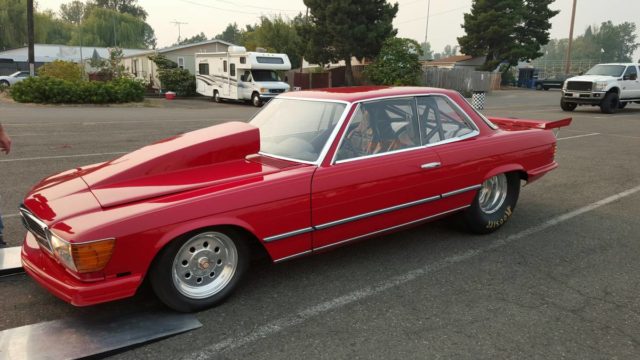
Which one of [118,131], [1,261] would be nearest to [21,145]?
[118,131]

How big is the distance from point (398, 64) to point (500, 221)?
2758 centimetres

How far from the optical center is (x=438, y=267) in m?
4.05

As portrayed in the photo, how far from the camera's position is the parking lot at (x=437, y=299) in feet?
9.48

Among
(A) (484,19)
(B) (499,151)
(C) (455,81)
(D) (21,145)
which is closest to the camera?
(B) (499,151)

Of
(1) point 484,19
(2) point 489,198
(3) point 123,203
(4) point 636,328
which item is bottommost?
(4) point 636,328

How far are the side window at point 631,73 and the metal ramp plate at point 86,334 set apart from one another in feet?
74.0

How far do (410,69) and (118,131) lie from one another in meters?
22.7

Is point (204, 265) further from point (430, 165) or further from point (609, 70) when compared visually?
point (609, 70)

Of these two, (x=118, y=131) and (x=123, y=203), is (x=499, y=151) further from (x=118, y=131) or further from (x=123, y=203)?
(x=118, y=131)

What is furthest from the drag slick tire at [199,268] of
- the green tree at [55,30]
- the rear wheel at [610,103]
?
the green tree at [55,30]

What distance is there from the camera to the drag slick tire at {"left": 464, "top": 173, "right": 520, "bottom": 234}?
472 centimetres

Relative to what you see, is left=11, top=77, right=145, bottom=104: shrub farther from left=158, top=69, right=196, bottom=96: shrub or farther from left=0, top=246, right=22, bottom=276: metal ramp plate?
left=0, top=246, right=22, bottom=276: metal ramp plate

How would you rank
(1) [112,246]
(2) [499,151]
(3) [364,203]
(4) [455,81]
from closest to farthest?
(1) [112,246] < (3) [364,203] < (2) [499,151] < (4) [455,81]

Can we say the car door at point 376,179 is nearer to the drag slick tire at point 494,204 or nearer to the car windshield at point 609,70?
the drag slick tire at point 494,204
